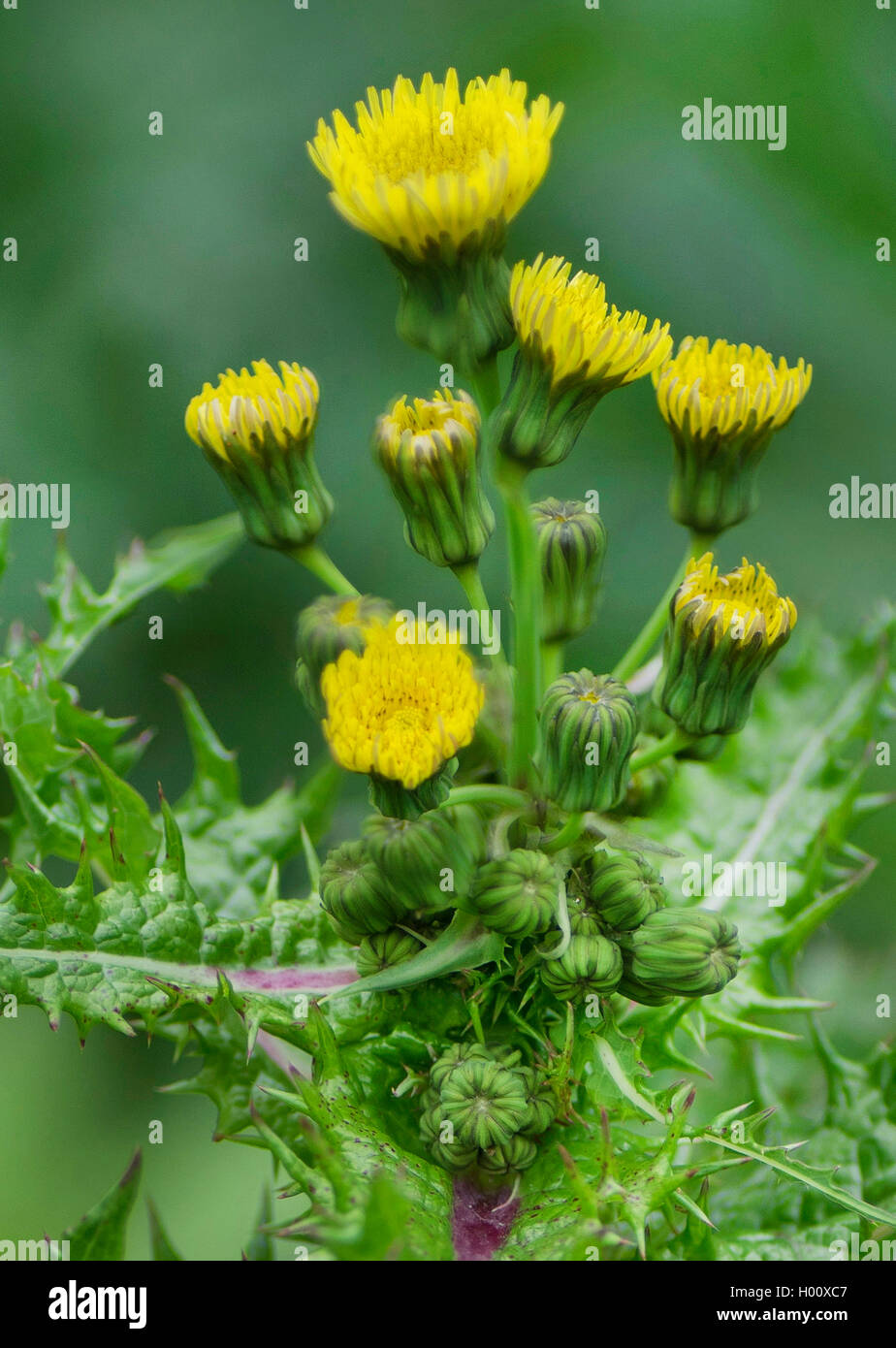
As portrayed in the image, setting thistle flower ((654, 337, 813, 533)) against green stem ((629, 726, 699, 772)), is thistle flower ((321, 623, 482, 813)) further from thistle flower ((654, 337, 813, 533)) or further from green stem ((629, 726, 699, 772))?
thistle flower ((654, 337, 813, 533))

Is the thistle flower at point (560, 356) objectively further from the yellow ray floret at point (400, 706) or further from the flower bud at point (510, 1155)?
the flower bud at point (510, 1155)

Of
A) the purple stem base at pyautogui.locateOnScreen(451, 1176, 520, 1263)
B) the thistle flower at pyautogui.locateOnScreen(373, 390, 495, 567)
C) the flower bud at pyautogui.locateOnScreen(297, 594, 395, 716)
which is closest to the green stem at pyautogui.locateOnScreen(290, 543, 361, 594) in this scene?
the flower bud at pyautogui.locateOnScreen(297, 594, 395, 716)

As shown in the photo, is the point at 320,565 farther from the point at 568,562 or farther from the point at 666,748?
the point at 666,748

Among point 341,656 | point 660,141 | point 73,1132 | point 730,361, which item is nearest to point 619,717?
point 341,656

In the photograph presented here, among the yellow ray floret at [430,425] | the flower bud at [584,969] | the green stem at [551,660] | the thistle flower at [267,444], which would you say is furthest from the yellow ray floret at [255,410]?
the flower bud at [584,969]
